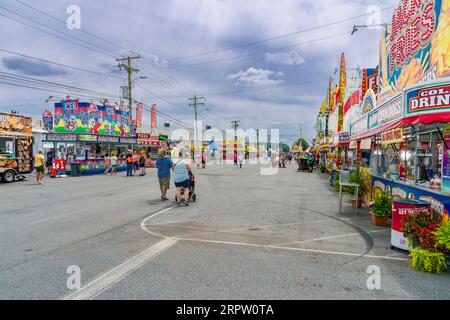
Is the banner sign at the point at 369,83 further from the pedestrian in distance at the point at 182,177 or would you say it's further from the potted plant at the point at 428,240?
the potted plant at the point at 428,240

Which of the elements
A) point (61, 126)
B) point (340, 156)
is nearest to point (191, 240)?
point (340, 156)

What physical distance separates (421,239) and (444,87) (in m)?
2.64

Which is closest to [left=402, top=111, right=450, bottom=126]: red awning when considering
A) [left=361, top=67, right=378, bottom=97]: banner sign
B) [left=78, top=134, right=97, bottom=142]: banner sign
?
[left=361, top=67, right=378, bottom=97]: banner sign

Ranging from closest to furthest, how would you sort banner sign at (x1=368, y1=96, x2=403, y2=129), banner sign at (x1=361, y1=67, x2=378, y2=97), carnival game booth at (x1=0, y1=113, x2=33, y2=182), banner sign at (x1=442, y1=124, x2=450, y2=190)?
banner sign at (x1=368, y1=96, x2=403, y2=129), banner sign at (x1=442, y1=124, x2=450, y2=190), banner sign at (x1=361, y1=67, x2=378, y2=97), carnival game booth at (x1=0, y1=113, x2=33, y2=182)

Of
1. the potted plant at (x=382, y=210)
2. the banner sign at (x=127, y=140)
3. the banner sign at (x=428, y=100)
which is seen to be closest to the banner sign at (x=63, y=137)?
the banner sign at (x=127, y=140)

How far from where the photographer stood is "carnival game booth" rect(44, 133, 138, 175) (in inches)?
864

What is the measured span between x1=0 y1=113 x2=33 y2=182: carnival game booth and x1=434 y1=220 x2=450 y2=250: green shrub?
2046 cm

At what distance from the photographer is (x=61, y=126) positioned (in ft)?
82.6

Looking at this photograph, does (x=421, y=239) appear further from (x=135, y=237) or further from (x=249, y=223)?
(x=135, y=237)

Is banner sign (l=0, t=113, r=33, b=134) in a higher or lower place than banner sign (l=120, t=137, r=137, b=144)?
higher

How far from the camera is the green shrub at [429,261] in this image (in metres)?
4.38

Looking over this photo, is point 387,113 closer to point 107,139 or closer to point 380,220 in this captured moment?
point 380,220

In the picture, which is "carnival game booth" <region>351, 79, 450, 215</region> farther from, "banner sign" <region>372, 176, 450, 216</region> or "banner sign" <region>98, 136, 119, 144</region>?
"banner sign" <region>98, 136, 119, 144</region>

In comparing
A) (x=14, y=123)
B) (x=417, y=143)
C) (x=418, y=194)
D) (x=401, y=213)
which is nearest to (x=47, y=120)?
(x=14, y=123)
